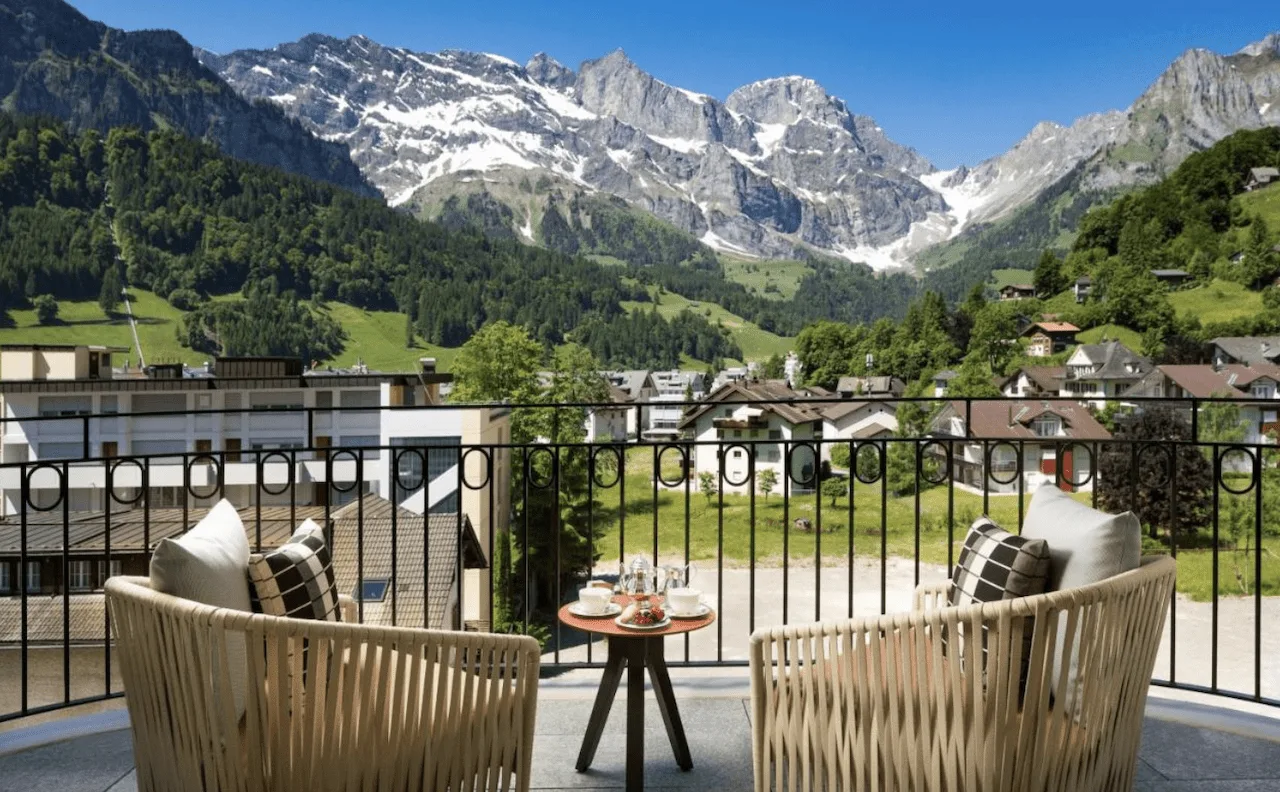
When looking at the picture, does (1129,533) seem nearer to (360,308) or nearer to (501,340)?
(501,340)

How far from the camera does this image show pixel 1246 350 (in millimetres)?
59125

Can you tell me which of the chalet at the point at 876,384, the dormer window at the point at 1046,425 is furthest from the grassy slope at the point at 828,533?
the chalet at the point at 876,384

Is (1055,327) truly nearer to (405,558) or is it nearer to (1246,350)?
(1246,350)

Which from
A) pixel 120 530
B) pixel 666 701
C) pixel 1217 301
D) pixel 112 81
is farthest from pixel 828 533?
pixel 112 81

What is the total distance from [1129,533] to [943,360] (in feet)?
241

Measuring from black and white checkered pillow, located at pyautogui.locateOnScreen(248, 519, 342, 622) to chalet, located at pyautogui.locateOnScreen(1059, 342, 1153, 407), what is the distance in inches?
2522

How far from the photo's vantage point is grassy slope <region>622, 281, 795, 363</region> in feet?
422

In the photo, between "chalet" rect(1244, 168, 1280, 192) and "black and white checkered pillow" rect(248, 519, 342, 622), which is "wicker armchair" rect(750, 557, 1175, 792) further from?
"chalet" rect(1244, 168, 1280, 192)

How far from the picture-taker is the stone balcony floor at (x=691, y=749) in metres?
2.69

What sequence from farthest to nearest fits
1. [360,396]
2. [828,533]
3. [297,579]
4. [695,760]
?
1. [360,396]
2. [828,533]
3. [695,760]
4. [297,579]

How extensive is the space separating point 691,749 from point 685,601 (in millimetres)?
625

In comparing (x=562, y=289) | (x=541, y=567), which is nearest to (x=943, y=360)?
(x=541, y=567)

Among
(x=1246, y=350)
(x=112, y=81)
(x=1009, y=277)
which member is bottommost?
(x=1246, y=350)

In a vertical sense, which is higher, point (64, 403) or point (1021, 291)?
point (1021, 291)
